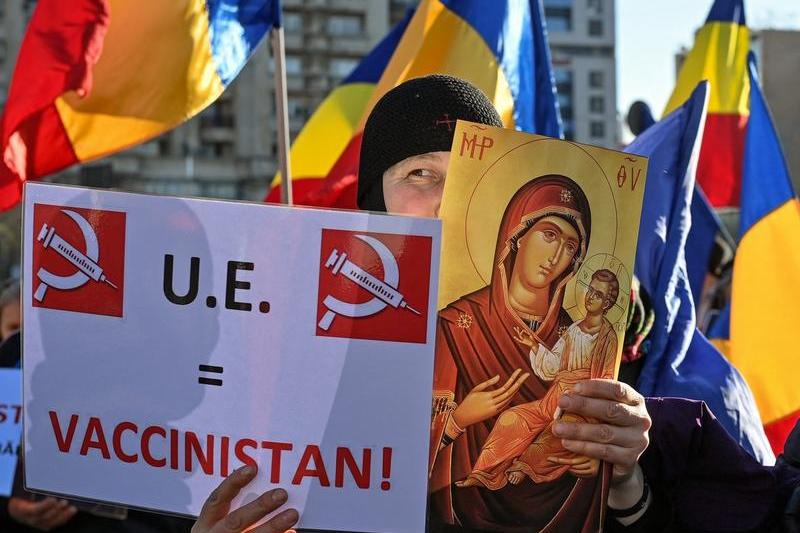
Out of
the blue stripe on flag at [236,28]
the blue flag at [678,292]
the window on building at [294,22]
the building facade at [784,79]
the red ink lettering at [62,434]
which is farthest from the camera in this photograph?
the window on building at [294,22]

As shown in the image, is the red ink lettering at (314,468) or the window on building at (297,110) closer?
the red ink lettering at (314,468)

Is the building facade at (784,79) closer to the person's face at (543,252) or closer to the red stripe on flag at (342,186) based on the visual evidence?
the red stripe on flag at (342,186)

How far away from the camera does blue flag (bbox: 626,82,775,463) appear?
2.03 metres

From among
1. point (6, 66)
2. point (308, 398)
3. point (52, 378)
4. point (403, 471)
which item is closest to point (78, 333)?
point (52, 378)

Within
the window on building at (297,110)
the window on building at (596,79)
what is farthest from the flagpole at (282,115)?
the window on building at (596,79)

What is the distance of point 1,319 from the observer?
409cm

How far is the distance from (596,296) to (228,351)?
40 cm

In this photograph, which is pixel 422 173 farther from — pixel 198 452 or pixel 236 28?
pixel 236 28

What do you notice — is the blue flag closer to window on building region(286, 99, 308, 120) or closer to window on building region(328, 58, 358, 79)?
window on building region(286, 99, 308, 120)

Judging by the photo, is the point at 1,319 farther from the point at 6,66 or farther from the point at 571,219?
the point at 6,66

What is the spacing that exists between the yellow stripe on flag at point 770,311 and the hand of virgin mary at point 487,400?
6.95 ft

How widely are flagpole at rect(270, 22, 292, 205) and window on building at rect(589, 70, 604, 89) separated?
218ft

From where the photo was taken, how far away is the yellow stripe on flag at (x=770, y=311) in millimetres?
3195

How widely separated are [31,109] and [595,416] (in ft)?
8.45
